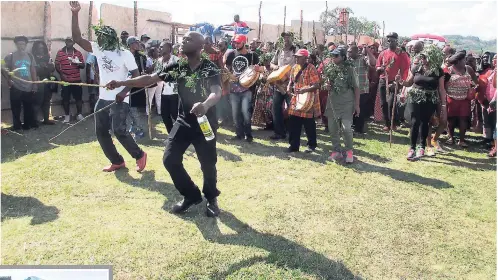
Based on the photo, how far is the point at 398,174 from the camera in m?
6.29

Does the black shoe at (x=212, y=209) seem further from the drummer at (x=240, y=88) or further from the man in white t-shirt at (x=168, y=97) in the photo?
the drummer at (x=240, y=88)

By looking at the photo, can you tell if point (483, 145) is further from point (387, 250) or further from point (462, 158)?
point (387, 250)

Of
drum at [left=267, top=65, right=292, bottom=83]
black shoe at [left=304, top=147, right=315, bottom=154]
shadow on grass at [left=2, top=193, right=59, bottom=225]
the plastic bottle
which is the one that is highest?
drum at [left=267, top=65, right=292, bottom=83]

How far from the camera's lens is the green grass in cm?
369

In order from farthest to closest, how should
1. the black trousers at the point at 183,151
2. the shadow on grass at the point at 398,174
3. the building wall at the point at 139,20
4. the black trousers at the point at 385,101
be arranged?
the building wall at the point at 139,20 → the black trousers at the point at 385,101 → the shadow on grass at the point at 398,174 → the black trousers at the point at 183,151

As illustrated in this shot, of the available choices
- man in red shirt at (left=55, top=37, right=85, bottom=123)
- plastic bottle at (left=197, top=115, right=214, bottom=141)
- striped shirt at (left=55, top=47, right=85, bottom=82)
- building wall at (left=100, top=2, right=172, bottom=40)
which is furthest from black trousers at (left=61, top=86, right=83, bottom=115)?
plastic bottle at (left=197, top=115, right=214, bottom=141)

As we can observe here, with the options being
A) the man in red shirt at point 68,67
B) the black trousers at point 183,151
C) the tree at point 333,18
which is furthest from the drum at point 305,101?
the tree at point 333,18

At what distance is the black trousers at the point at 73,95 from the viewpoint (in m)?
9.55

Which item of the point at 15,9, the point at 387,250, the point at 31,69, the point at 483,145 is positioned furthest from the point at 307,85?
the point at 15,9

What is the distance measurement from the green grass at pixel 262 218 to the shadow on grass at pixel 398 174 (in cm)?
2

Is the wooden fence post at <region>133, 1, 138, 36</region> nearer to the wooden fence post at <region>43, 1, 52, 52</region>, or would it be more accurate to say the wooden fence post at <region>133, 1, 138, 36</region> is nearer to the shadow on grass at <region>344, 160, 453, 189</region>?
A: the wooden fence post at <region>43, 1, 52, 52</region>

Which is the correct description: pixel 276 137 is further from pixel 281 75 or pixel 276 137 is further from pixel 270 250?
pixel 270 250

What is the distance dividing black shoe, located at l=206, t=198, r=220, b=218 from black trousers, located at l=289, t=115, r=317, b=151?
2.89 metres

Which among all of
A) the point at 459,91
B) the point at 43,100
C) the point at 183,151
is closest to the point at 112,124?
the point at 183,151
